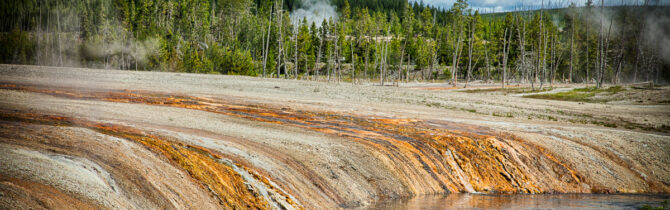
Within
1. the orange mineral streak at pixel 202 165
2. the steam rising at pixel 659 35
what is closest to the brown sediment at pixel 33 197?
the orange mineral streak at pixel 202 165

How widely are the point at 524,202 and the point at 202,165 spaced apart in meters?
10.1

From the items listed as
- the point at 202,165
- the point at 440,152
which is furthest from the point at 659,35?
the point at 202,165

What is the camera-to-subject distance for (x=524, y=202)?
14.2 meters

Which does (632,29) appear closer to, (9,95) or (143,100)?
(143,100)

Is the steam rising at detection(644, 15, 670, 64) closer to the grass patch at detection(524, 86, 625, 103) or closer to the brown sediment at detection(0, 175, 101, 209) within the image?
the grass patch at detection(524, 86, 625, 103)

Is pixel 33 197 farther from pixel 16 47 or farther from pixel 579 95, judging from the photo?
pixel 579 95

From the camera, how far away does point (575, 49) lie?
90000 mm

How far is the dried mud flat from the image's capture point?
8570 millimetres

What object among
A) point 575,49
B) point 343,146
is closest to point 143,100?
point 343,146

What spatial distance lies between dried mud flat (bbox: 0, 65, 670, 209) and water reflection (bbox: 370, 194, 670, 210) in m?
0.60

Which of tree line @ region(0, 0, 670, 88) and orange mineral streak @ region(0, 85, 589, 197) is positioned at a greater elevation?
tree line @ region(0, 0, 670, 88)

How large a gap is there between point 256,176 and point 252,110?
1053cm

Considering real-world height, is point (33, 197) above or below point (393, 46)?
below

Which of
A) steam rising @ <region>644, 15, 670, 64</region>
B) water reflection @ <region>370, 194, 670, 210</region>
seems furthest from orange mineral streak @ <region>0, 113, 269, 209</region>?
steam rising @ <region>644, 15, 670, 64</region>
